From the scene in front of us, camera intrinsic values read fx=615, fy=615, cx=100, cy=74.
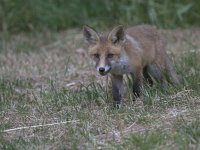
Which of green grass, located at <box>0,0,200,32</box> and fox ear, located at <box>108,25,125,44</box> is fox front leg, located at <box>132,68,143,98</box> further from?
green grass, located at <box>0,0,200,32</box>

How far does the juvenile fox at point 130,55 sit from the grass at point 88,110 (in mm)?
171

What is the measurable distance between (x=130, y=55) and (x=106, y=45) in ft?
1.23

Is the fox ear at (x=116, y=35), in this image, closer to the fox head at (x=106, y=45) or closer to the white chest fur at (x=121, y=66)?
the fox head at (x=106, y=45)

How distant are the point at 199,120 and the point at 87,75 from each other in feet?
11.4

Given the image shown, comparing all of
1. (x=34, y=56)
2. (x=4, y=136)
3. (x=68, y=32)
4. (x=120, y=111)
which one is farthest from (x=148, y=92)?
(x=68, y=32)

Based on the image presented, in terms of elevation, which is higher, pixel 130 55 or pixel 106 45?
pixel 106 45

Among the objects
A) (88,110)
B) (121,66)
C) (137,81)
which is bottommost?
(88,110)

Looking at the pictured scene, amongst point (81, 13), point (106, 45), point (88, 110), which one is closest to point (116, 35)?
point (106, 45)

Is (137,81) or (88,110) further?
(137,81)

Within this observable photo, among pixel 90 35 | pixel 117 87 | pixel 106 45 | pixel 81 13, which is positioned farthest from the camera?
pixel 81 13

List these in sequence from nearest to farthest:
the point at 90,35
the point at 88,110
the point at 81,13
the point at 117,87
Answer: the point at 88,110 → the point at 90,35 → the point at 117,87 → the point at 81,13

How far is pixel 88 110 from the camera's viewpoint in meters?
6.73

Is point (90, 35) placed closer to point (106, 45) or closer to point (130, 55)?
point (106, 45)

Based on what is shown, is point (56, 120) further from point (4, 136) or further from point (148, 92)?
point (148, 92)
